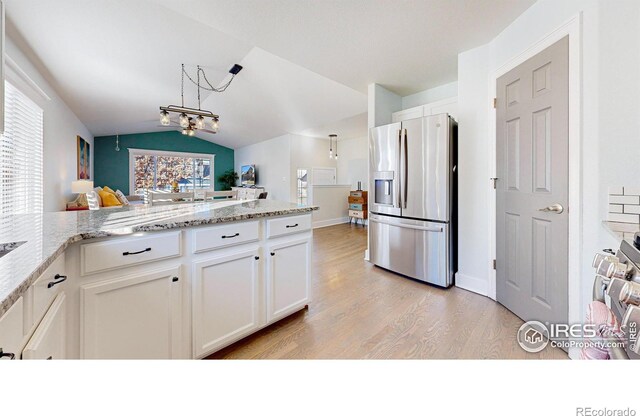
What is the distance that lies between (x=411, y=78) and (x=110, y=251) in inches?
133

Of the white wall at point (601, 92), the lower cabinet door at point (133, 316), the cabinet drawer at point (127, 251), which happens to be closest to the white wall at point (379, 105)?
the white wall at point (601, 92)

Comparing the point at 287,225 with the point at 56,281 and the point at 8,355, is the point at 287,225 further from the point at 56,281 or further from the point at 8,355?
the point at 8,355

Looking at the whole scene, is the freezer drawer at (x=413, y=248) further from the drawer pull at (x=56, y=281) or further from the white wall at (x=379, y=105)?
the drawer pull at (x=56, y=281)

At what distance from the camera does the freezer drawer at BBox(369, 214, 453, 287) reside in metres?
2.64

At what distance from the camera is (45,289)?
0.87 metres

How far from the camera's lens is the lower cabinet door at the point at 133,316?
3.77 ft

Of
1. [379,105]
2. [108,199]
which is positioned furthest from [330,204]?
[108,199]

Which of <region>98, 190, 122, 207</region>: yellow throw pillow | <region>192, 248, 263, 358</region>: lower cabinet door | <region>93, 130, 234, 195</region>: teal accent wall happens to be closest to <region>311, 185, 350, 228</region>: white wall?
<region>98, 190, 122, 207</region>: yellow throw pillow

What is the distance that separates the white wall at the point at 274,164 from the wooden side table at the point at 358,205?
1.69m

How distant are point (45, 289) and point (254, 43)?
254 cm

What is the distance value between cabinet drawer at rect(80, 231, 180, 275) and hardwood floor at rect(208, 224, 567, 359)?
0.76 meters

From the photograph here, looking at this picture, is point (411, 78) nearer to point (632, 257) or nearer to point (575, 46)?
point (575, 46)

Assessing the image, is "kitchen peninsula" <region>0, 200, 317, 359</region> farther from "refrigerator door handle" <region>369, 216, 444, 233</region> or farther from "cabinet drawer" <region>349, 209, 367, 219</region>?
"cabinet drawer" <region>349, 209, 367, 219</region>
